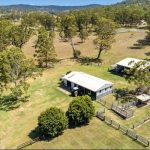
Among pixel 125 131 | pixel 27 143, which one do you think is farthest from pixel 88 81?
pixel 27 143

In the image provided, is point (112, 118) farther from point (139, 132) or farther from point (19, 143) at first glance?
point (19, 143)

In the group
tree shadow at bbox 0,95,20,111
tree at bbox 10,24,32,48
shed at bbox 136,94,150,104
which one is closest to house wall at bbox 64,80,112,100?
shed at bbox 136,94,150,104

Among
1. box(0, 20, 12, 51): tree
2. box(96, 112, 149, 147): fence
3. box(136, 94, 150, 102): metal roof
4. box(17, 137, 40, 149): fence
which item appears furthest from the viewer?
box(0, 20, 12, 51): tree

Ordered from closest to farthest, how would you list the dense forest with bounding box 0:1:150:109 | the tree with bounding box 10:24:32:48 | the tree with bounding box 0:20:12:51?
the dense forest with bounding box 0:1:150:109 → the tree with bounding box 0:20:12:51 → the tree with bounding box 10:24:32:48

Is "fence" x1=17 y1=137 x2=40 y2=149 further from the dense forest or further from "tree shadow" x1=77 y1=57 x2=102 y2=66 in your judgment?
"tree shadow" x1=77 y1=57 x2=102 y2=66

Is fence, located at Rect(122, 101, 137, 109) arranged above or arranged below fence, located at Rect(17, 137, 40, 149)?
above

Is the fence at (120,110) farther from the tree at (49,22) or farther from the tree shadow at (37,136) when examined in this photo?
the tree at (49,22)

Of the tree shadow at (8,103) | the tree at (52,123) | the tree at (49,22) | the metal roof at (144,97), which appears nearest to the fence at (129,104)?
the metal roof at (144,97)
